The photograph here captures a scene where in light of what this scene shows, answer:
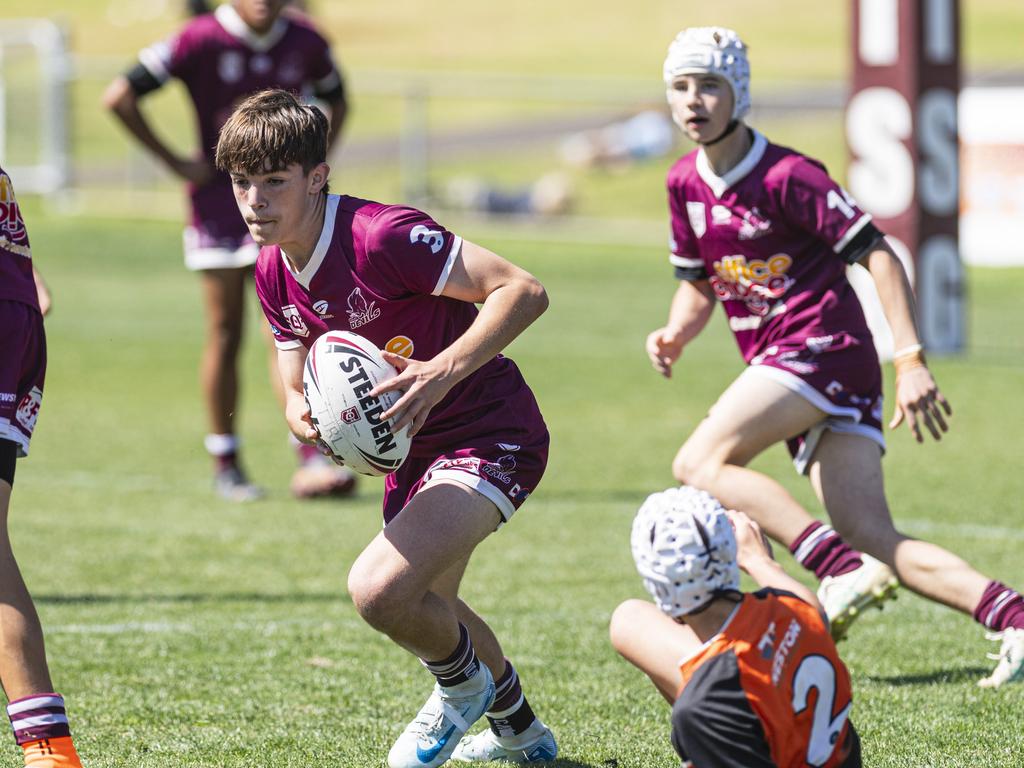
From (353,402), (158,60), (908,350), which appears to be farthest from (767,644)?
(158,60)

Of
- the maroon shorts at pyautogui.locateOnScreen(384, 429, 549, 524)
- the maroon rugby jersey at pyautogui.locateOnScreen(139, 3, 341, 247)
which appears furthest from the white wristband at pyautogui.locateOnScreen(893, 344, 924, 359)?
the maroon rugby jersey at pyautogui.locateOnScreen(139, 3, 341, 247)

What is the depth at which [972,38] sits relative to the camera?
4969 centimetres

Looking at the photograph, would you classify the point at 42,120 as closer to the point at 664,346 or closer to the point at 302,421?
the point at 664,346

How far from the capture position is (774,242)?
5.21m

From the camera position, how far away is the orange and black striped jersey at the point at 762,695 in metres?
3.13

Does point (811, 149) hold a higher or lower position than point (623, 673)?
lower

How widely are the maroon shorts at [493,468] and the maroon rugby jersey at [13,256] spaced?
1050 millimetres

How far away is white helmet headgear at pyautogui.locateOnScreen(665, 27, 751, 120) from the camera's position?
5.08m

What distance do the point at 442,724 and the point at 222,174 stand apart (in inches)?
199

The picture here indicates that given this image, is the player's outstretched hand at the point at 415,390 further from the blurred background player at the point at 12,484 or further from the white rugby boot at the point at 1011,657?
the white rugby boot at the point at 1011,657

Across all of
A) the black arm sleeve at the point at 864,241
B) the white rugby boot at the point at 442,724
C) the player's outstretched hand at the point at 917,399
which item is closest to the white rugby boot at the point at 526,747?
the white rugby boot at the point at 442,724

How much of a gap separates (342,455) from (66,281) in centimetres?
1534

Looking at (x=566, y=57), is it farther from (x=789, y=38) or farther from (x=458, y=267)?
(x=458, y=267)

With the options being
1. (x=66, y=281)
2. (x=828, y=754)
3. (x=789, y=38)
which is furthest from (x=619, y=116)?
(x=828, y=754)
